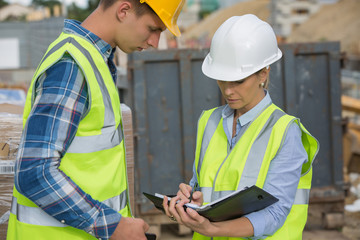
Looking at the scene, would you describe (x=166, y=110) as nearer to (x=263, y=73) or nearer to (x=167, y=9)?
(x=263, y=73)

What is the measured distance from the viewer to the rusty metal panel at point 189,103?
5504 mm

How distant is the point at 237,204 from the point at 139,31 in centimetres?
80

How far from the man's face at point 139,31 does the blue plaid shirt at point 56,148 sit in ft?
1.03

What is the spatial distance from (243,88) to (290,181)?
47cm

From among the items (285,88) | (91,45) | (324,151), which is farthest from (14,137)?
(324,151)

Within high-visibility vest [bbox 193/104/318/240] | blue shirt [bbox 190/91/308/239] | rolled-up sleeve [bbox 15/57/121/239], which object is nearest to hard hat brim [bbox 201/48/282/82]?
high-visibility vest [bbox 193/104/318/240]

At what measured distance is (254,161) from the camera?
229 centimetres

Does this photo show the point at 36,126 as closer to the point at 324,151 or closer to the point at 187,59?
the point at 187,59

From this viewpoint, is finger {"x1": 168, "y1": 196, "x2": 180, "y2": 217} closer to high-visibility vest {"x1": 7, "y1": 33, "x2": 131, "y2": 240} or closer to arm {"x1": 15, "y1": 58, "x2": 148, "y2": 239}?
high-visibility vest {"x1": 7, "y1": 33, "x2": 131, "y2": 240}

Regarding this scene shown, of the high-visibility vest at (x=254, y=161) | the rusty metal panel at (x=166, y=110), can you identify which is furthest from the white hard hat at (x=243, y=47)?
the rusty metal panel at (x=166, y=110)

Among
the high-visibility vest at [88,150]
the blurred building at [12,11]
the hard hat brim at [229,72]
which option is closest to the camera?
the high-visibility vest at [88,150]

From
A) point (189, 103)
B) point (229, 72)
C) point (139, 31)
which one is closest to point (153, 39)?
point (139, 31)

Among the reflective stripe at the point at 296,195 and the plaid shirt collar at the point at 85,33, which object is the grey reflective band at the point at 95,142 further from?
the reflective stripe at the point at 296,195

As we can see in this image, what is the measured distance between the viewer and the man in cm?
189
